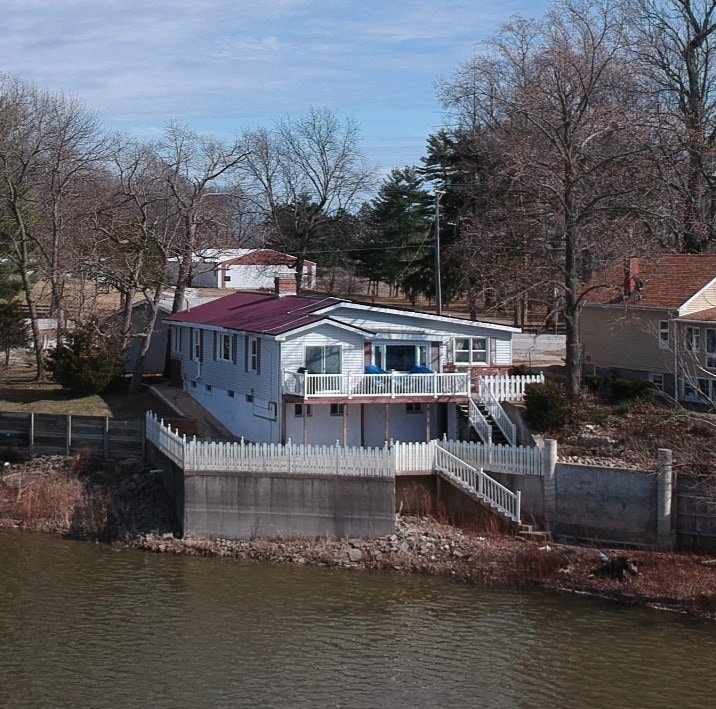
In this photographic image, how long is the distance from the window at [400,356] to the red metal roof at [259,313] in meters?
2.29

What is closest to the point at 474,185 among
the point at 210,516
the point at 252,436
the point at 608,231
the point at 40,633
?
the point at 608,231

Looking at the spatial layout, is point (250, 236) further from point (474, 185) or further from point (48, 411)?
point (48, 411)

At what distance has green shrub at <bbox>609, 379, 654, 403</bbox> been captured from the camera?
122 ft

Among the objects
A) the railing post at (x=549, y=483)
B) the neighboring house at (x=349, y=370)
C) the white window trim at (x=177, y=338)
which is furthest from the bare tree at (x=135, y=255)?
the railing post at (x=549, y=483)

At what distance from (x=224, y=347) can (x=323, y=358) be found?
5.70 m

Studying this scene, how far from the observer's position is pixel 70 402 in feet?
138

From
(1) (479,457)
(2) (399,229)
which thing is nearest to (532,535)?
(1) (479,457)

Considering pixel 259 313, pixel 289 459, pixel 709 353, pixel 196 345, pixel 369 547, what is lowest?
pixel 369 547

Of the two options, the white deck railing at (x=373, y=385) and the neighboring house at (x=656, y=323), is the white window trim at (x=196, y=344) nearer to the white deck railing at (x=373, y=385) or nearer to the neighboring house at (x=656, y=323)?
the white deck railing at (x=373, y=385)

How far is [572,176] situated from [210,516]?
16.1 meters

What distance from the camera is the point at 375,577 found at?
96.9 feet

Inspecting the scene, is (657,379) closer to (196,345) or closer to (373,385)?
(373,385)

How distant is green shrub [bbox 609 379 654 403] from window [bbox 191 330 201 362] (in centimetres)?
1539

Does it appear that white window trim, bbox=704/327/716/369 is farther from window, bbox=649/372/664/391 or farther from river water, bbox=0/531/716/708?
river water, bbox=0/531/716/708
